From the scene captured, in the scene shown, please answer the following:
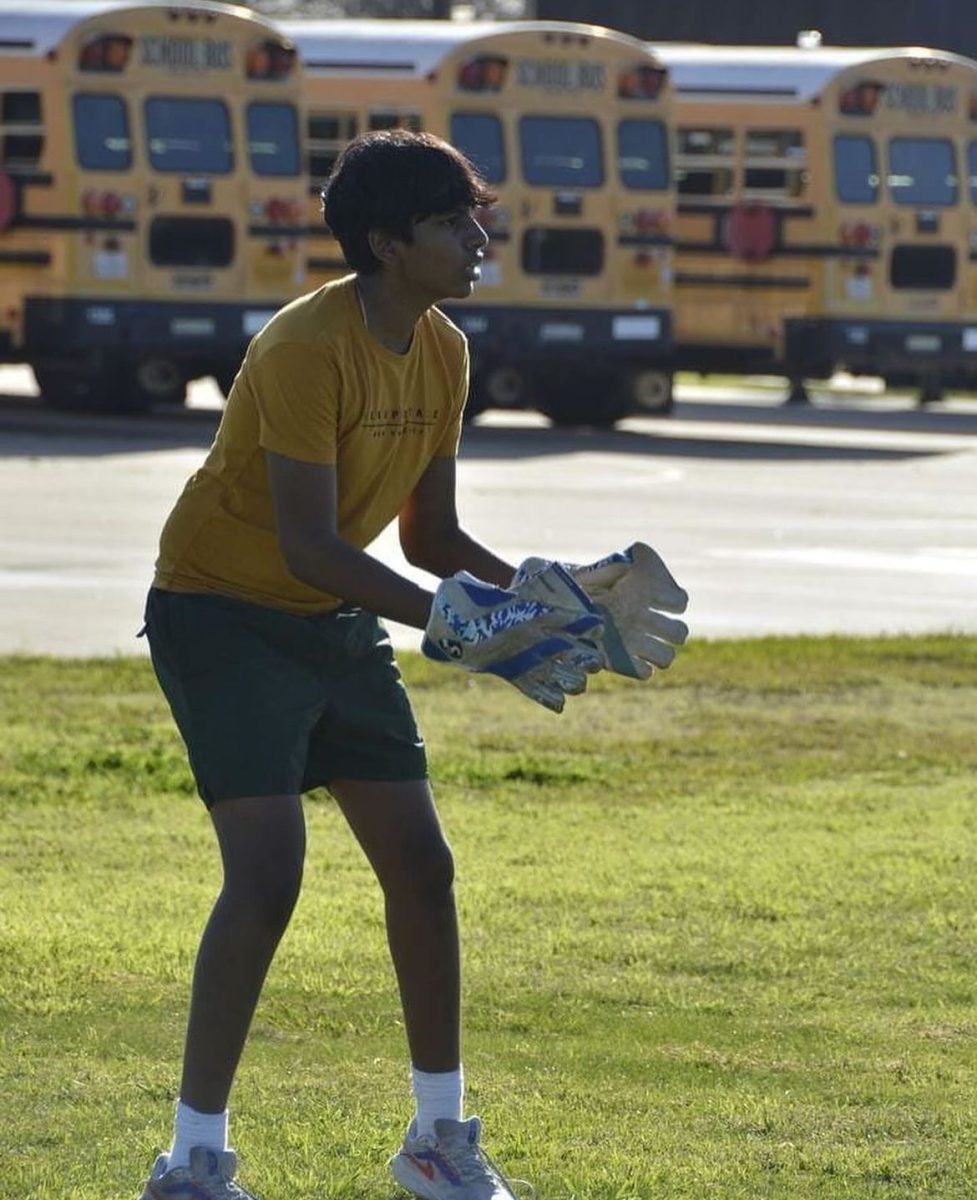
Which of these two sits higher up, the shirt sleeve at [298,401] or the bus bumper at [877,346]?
the shirt sleeve at [298,401]

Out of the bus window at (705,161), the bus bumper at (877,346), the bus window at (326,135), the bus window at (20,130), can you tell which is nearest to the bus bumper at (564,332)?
the bus bumper at (877,346)

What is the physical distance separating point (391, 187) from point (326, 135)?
21251 mm

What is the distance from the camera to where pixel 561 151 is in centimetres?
2509

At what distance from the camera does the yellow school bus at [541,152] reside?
24641mm

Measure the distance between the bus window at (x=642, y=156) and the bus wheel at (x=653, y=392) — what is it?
180 cm

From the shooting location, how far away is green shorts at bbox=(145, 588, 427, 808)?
4504 millimetres

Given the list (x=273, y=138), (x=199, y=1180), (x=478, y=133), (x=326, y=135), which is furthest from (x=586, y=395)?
(x=199, y=1180)

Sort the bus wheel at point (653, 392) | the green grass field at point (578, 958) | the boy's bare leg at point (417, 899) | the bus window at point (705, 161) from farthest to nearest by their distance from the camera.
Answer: the bus window at point (705, 161) → the bus wheel at point (653, 392) → the green grass field at point (578, 958) → the boy's bare leg at point (417, 899)

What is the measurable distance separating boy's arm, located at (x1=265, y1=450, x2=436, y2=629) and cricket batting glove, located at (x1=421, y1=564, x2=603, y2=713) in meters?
0.06

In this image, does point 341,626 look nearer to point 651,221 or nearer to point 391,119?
point 391,119

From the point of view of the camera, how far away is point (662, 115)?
2536cm

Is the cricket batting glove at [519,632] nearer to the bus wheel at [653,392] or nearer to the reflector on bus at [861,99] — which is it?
the bus wheel at [653,392]

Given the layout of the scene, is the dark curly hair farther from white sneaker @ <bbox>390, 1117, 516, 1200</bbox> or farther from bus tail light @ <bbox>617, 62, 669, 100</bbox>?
bus tail light @ <bbox>617, 62, 669, 100</bbox>

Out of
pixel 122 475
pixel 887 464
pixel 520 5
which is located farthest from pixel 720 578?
pixel 520 5
